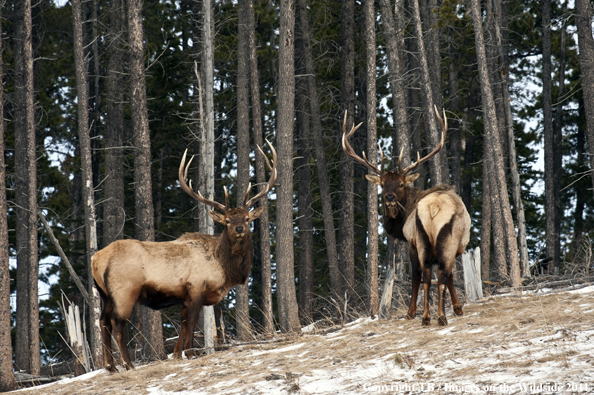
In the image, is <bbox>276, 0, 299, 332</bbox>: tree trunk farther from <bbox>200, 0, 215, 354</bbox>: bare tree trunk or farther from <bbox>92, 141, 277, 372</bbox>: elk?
<bbox>92, 141, 277, 372</bbox>: elk

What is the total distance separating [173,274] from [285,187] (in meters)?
4.31

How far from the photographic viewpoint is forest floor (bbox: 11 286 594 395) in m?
4.65

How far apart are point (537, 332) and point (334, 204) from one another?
17500mm

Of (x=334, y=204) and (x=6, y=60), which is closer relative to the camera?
(x=6, y=60)

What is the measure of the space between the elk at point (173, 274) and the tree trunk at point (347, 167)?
9920 millimetres

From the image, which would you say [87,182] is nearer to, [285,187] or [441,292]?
[285,187]

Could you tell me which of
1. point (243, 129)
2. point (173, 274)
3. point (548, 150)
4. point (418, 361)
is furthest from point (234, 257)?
point (548, 150)

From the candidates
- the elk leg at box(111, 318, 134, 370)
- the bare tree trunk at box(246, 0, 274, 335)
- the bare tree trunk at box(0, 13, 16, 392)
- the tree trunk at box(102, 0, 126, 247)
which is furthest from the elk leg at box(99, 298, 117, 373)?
the tree trunk at box(102, 0, 126, 247)

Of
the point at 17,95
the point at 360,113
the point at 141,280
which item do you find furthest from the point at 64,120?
the point at 141,280

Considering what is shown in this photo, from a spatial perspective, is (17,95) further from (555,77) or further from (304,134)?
(555,77)

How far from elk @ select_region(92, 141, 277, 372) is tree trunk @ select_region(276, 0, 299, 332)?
293cm

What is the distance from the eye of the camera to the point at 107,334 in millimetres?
8398

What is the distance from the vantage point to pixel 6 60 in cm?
1980

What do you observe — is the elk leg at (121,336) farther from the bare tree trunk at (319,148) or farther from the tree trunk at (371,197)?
the bare tree trunk at (319,148)
